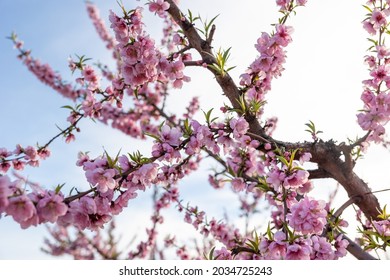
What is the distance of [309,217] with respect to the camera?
8.64 ft

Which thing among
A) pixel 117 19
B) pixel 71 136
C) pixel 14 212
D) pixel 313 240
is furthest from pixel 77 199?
pixel 71 136

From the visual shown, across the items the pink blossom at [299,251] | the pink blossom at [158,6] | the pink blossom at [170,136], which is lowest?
the pink blossom at [299,251]

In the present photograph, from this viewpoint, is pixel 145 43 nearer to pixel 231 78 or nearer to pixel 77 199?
pixel 231 78

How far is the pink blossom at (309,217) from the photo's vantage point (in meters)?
2.63

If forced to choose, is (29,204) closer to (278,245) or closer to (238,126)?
(278,245)

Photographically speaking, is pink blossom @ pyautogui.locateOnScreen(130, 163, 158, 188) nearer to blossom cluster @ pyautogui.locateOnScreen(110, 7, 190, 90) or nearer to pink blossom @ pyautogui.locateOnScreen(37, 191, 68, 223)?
pink blossom @ pyautogui.locateOnScreen(37, 191, 68, 223)

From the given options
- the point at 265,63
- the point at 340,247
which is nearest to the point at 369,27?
the point at 265,63

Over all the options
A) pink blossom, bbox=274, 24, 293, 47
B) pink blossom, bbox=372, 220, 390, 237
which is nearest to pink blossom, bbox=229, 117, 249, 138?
pink blossom, bbox=274, 24, 293, 47

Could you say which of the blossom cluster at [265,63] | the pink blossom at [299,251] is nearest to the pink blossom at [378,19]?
the blossom cluster at [265,63]

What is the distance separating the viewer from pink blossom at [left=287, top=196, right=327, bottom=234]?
104 inches

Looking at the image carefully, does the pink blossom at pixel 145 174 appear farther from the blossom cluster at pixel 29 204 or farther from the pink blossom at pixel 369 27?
the pink blossom at pixel 369 27

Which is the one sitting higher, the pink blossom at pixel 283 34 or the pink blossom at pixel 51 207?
the pink blossom at pixel 283 34

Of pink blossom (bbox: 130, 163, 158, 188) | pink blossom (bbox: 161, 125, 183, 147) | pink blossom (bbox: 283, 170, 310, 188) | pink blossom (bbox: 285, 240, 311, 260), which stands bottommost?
pink blossom (bbox: 285, 240, 311, 260)

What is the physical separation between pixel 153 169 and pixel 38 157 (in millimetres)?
2446
